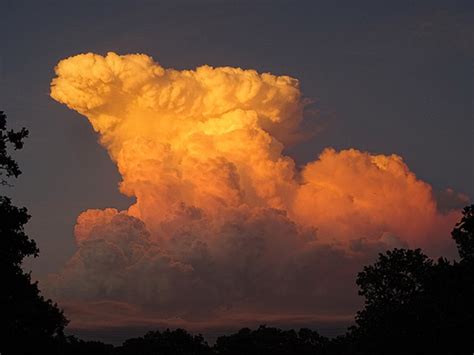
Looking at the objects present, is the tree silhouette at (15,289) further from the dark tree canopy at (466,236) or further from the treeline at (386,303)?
the dark tree canopy at (466,236)

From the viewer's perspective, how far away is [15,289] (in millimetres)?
42844

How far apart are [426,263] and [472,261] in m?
19.8

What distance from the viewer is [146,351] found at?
166m

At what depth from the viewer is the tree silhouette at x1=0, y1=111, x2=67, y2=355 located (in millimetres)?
41312

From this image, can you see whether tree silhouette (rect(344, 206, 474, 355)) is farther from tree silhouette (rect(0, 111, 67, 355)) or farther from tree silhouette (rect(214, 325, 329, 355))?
tree silhouette (rect(214, 325, 329, 355))

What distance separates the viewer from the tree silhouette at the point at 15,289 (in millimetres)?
41312

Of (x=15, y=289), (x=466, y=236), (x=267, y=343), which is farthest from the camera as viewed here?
(x=267, y=343)

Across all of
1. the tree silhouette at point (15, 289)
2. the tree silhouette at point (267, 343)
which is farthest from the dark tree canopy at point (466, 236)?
the tree silhouette at point (267, 343)

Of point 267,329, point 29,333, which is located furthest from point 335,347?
point 29,333

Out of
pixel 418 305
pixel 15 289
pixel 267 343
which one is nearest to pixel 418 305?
pixel 418 305

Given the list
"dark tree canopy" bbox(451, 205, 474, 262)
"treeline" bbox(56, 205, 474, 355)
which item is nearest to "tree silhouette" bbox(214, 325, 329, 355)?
"treeline" bbox(56, 205, 474, 355)

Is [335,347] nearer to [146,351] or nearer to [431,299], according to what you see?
[146,351]

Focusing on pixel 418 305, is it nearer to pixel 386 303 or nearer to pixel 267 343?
pixel 386 303

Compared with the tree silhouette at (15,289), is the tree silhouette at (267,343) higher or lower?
higher
